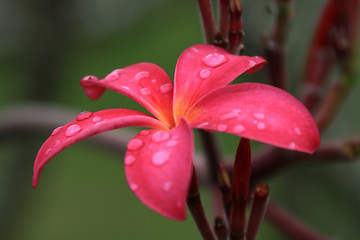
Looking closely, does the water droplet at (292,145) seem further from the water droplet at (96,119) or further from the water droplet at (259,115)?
the water droplet at (96,119)

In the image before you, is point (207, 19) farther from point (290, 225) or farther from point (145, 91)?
point (290, 225)

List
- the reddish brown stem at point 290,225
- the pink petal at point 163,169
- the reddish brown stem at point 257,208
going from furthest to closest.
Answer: the reddish brown stem at point 290,225
the reddish brown stem at point 257,208
the pink petal at point 163,169

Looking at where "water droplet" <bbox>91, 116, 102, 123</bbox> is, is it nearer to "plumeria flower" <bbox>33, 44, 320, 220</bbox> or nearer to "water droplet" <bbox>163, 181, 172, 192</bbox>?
"plumeria flower" <bbox>33, 44, 320, 220</bbox>

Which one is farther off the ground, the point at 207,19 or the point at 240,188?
the point at 207,19

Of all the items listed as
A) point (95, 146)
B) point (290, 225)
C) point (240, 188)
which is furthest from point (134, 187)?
point (95, 146)

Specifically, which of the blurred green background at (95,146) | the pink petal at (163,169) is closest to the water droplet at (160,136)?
the pink petal at (163,169)

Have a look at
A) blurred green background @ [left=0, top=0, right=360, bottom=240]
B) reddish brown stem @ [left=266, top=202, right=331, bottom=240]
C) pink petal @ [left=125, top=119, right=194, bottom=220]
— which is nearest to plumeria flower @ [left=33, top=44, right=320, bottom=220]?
pink petal @ [left=125, top=119, right=194, bottom=220]
